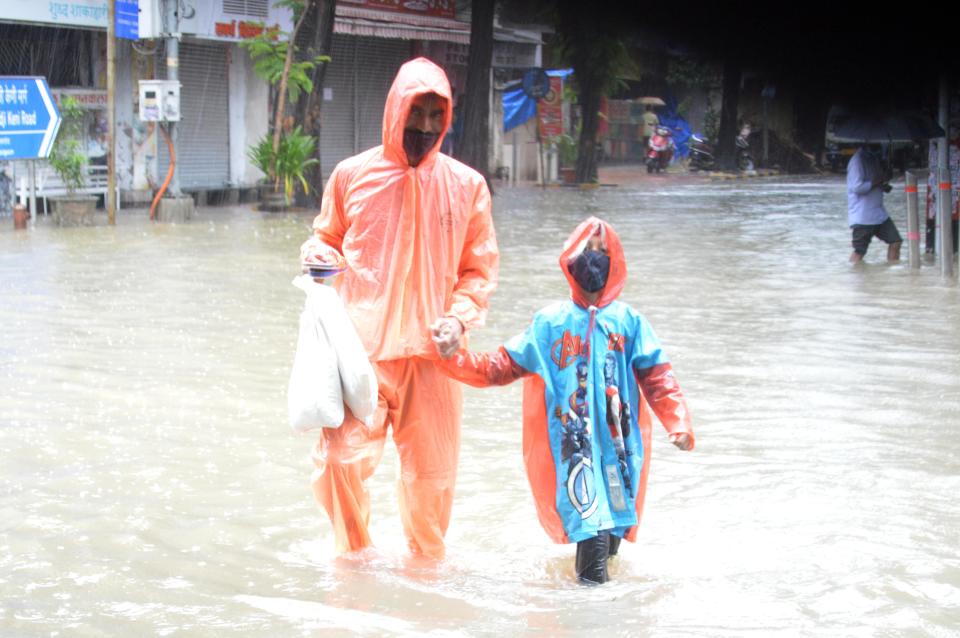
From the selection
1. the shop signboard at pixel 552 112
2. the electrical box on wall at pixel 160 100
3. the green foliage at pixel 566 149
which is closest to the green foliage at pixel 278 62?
the electrical box on wall at pixel 160 100

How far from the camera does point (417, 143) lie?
4.66m

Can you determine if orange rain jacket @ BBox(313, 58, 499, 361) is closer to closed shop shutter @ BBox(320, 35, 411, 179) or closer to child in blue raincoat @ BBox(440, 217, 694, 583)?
child in blue raincoat @ BBox(440, 217, 694, 583)

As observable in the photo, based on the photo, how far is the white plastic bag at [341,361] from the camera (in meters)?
4.39

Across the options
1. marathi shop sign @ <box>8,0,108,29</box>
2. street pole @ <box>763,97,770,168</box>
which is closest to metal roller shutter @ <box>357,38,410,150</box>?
marathi shop sign @ <box>8,0,108,29</box>

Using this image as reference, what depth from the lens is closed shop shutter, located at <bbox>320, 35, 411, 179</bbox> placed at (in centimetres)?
2655

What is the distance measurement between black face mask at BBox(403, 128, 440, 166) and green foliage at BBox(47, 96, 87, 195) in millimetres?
13342

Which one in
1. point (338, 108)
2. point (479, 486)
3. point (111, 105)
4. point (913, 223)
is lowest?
point (479, 486)

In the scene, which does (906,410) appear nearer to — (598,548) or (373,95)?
(598,548)

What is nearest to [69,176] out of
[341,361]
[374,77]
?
[374,77]

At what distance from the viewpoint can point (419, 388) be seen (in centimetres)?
470

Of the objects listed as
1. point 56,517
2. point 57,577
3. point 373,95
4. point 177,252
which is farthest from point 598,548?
point 373,95

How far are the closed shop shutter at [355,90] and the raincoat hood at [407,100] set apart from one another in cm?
2171

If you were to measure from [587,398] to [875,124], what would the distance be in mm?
3194

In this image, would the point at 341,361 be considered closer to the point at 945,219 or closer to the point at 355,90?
the point at 945,219
